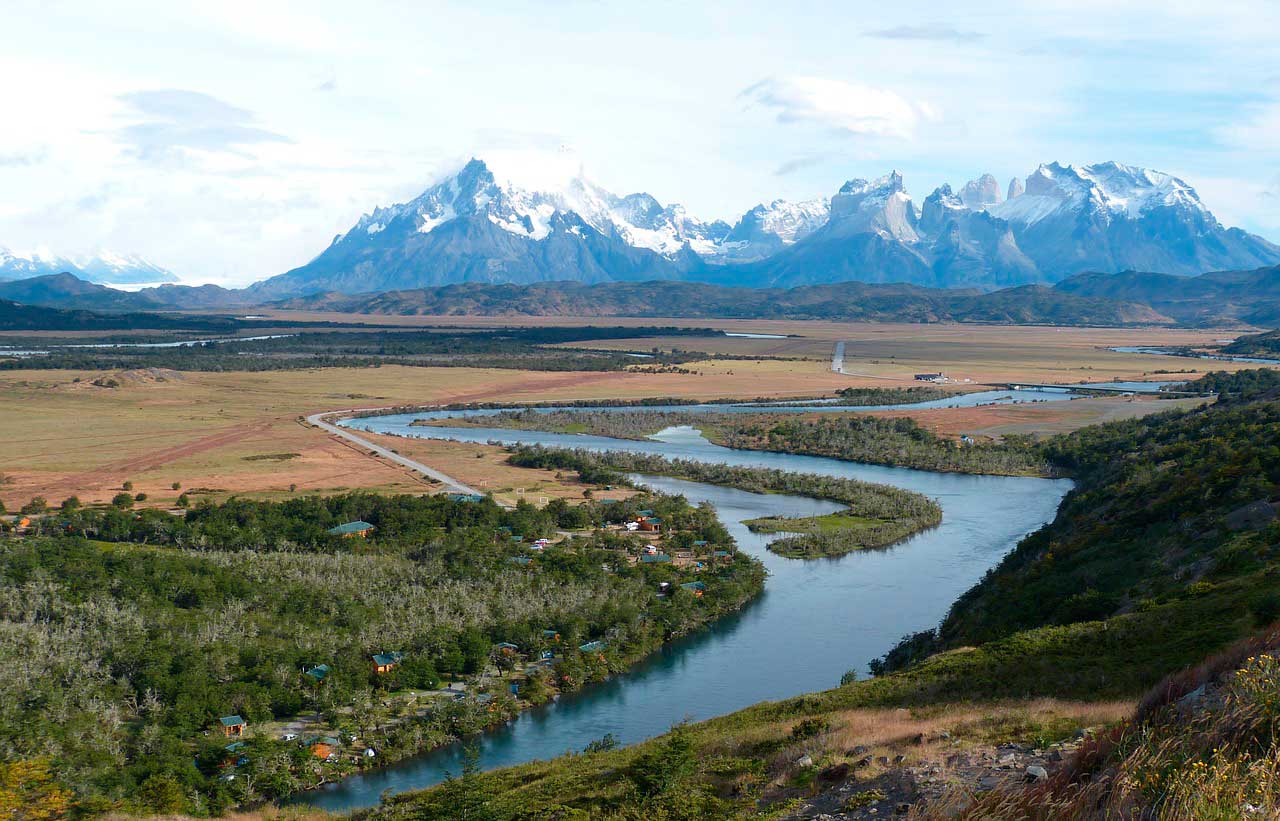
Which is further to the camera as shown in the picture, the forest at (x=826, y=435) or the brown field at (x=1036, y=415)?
the brown field at (x=1036, y=415)

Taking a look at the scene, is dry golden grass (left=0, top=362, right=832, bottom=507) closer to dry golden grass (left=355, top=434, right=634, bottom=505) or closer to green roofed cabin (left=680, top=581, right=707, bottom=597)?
dry golden grass (left=355, top=434, right=634, bottom=505)

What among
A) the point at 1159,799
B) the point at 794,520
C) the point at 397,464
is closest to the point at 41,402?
the point at 397,464

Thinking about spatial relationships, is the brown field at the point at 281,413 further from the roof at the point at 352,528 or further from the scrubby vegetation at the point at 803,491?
the roof at the point at 352,528

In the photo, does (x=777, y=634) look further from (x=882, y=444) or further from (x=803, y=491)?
(x=882, y=444)

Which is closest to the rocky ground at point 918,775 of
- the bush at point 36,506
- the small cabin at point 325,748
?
the small cabin at point 325,748

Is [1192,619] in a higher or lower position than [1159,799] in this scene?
lower

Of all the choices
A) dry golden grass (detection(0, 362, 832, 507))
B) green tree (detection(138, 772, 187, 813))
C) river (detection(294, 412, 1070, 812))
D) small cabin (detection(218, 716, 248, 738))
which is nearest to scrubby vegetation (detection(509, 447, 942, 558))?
river (detection(294, 412, 1070, 812))

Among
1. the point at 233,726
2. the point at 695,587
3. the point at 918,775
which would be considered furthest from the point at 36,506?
the point at 918,775

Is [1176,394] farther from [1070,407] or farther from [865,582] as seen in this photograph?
[865,582]
